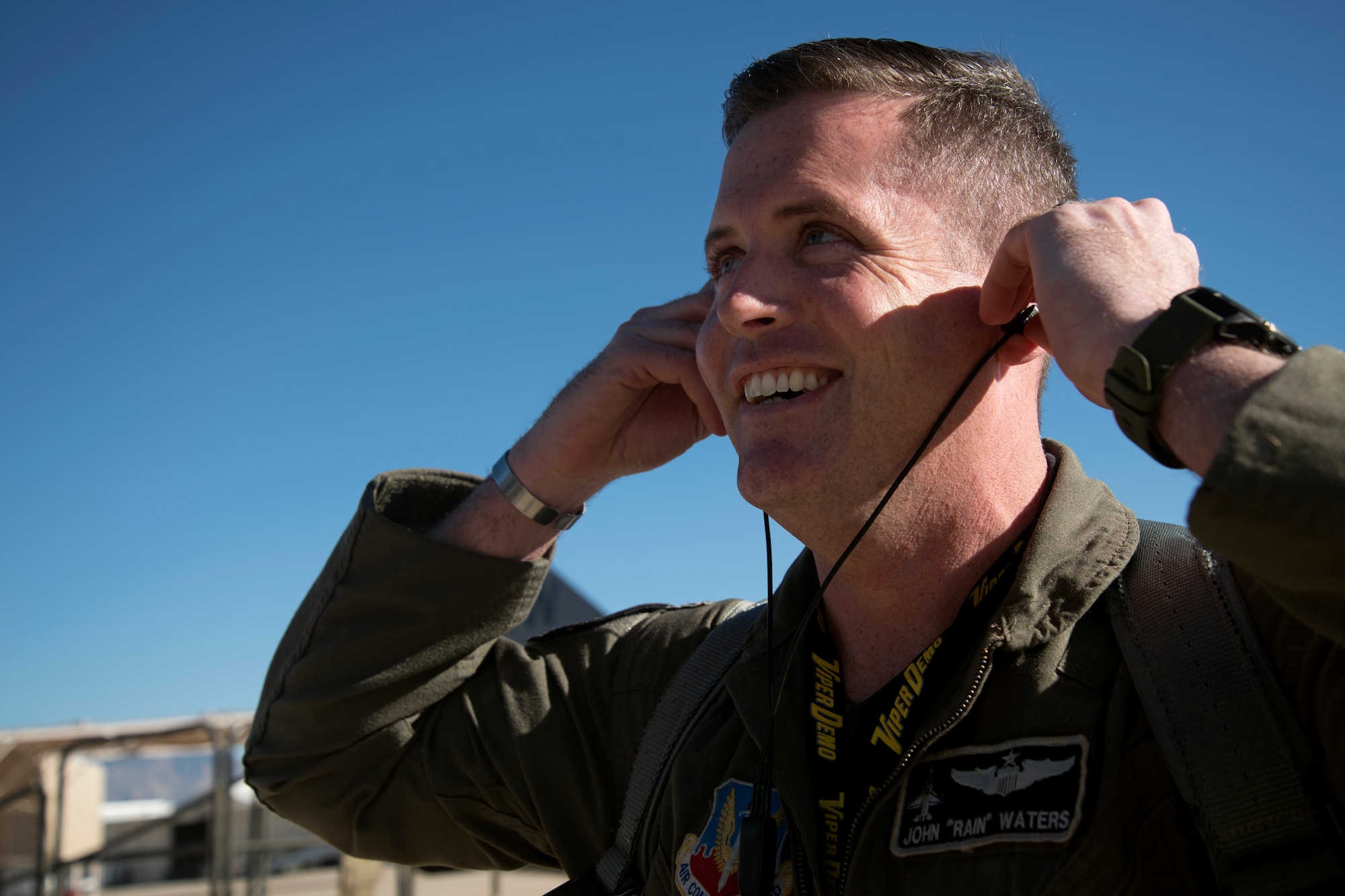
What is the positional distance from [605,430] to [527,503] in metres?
0.30

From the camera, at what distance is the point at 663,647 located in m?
2.61

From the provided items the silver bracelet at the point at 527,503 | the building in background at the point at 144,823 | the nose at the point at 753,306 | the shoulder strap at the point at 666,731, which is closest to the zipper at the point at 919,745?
the shoulder strap at the point at 666,731

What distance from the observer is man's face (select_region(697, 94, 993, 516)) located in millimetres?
1948

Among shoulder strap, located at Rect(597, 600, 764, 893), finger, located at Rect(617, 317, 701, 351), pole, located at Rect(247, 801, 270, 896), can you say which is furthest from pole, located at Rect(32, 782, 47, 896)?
finger, located at Rect(617, 317, 701, 351)

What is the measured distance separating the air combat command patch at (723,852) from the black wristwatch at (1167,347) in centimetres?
104

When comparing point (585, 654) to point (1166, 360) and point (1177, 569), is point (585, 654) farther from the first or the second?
point (1166, 360)

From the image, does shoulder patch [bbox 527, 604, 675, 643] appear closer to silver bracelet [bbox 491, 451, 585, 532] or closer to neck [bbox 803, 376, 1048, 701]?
silver bracelet [bbox 491, 451, 585, 532]

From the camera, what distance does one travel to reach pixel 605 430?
273 centimetres

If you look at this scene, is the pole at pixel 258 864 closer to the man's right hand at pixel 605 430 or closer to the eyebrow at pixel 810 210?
the man's right hand at pixel 605 430

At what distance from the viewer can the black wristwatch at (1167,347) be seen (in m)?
1.27

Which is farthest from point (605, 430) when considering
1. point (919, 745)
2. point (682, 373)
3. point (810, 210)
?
point (919, 745)

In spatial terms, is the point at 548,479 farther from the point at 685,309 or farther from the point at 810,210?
the point at 810,210

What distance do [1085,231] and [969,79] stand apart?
94cm

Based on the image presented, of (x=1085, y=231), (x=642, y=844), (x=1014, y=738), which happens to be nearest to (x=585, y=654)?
(x=642, y=844)
